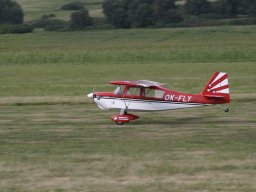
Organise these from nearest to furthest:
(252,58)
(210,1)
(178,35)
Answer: (252,58)
(178,35)
(210,1)

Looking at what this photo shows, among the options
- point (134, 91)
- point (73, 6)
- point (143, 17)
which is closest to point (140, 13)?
point (143, 17)

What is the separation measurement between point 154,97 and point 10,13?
83297 mm

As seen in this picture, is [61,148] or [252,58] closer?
[61,148]

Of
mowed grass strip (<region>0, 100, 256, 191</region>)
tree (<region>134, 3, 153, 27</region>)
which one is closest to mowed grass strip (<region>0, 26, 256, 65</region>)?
tree (<region>134, 3, 153, 27</region>)

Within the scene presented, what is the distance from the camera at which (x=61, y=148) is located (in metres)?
16.2

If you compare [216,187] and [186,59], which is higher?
[216,187]

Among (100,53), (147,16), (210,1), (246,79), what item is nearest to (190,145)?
(246,79)

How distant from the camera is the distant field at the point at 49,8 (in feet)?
337

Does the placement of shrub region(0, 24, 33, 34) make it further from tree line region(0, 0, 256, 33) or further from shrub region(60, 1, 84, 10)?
Answer: shrub region(60, 1, 84, 10)

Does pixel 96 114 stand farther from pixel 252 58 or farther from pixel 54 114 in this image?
pixel 252 58

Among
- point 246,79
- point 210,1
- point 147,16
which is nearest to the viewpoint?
point 246,79

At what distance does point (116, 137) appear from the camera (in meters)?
18.1

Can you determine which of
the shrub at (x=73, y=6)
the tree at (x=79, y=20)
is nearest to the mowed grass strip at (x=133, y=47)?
the tree at (x=79, y=20)

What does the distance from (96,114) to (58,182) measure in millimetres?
10444
